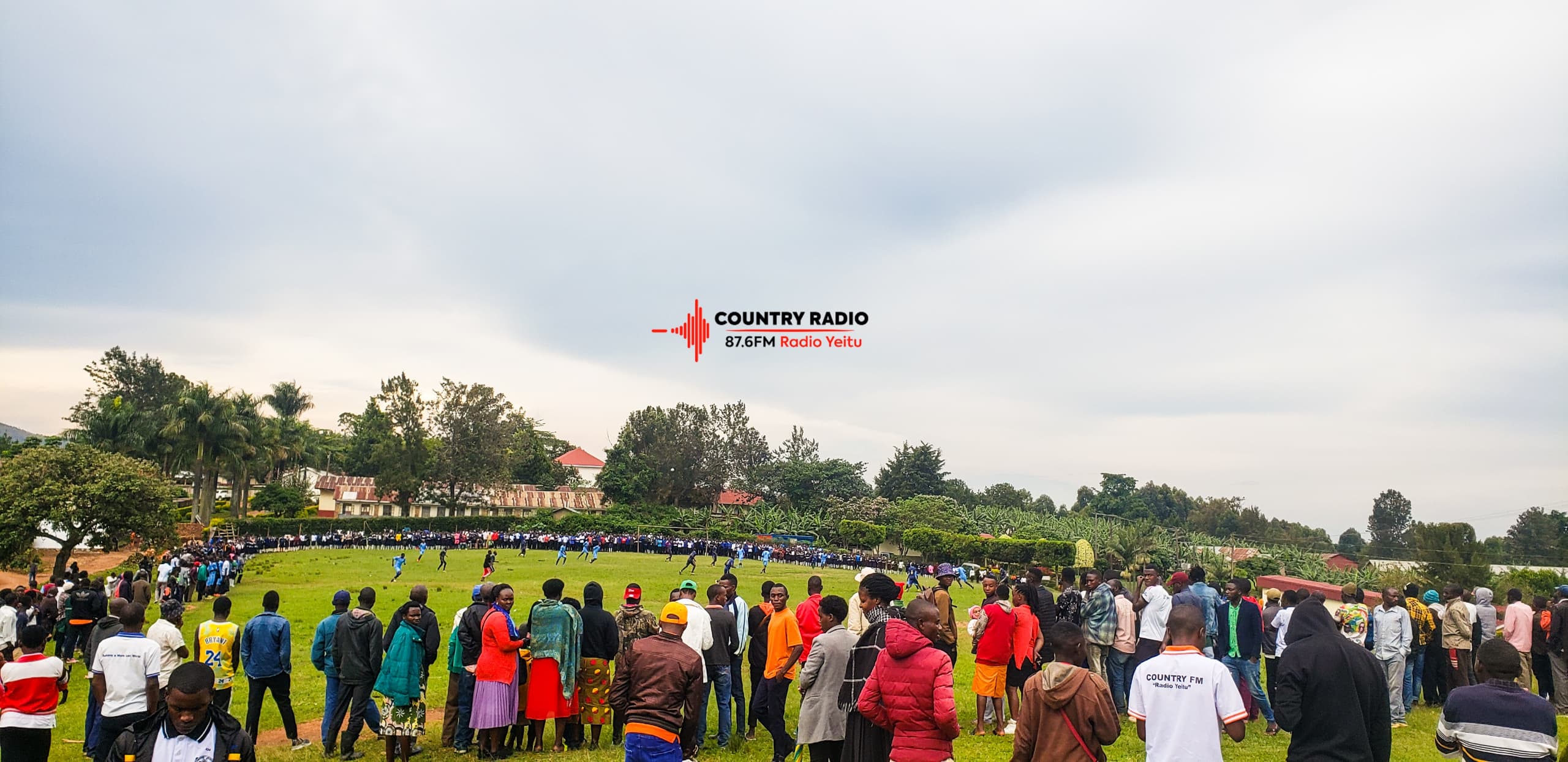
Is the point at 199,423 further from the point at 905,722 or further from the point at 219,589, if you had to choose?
the point at 905,722

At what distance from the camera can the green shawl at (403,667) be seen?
7.99m

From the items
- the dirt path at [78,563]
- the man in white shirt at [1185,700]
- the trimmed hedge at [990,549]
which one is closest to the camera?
the man in white shirt at [1185,700]

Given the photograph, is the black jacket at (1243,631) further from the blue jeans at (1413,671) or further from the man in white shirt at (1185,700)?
the man in white shirt at (1185,700)

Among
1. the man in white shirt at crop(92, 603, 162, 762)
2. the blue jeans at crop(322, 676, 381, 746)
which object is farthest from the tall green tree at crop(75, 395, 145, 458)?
the man in white shirt at crop(92, 603, 162, 762)

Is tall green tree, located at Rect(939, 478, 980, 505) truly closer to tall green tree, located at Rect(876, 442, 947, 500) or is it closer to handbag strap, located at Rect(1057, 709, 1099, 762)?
tall green tree, located at Rect(876, 442, 947, 500)

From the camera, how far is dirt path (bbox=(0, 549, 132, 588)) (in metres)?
30.3

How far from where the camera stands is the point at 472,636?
27.3ft

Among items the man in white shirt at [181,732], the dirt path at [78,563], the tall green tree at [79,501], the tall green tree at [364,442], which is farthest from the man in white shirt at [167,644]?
the tall green tree at [364,442]

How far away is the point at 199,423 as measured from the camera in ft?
162

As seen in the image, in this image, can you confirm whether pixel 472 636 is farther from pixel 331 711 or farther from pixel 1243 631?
pixel 1243 631

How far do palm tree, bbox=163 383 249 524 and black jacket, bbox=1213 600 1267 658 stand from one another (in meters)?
54.4

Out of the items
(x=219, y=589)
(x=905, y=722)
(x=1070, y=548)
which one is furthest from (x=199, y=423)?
(x=905, y=722)

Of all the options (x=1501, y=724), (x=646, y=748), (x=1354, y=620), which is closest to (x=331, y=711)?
(x=646, y=748)

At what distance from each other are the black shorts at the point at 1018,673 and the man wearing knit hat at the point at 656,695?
14.6 feet
